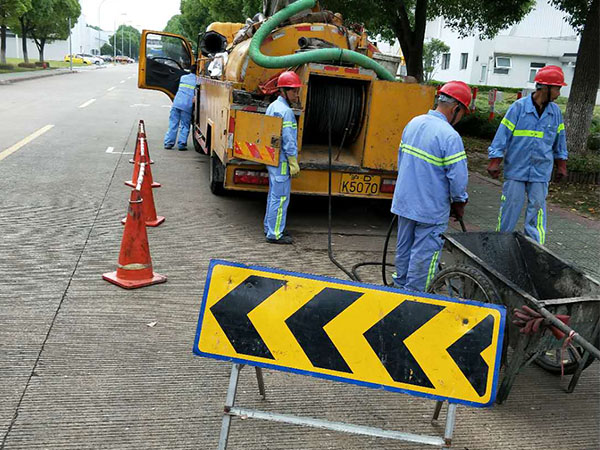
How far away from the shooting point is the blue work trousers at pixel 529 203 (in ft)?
19.0

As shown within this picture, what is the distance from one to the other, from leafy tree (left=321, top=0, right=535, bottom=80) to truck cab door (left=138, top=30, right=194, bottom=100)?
4.09 metres

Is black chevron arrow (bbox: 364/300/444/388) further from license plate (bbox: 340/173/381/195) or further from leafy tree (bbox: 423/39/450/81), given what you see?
leafy tree (bbox: 423/39/450/81)

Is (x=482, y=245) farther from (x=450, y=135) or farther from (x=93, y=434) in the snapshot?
(x=93, y=434)

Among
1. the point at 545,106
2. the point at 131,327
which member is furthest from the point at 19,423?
the point at 545,106

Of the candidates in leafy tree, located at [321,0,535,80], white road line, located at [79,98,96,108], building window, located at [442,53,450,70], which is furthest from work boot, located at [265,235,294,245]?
building window, located at [442,53,450,70]

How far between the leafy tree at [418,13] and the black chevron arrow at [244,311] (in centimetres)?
1282

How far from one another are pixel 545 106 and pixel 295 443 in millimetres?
4076

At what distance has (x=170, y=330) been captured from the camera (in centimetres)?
429

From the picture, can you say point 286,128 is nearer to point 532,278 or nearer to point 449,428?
point 532,278

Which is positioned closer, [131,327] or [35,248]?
[131,327]

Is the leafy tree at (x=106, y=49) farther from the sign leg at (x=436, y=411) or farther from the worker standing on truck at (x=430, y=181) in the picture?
the sign leg at (x=436, y=411)

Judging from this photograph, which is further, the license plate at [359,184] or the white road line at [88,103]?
the white road line at [88,103]

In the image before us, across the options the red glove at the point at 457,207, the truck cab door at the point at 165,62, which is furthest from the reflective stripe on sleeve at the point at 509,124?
the truck cab door at the point at 165,62

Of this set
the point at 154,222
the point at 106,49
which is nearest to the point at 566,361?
the point at 154,222
